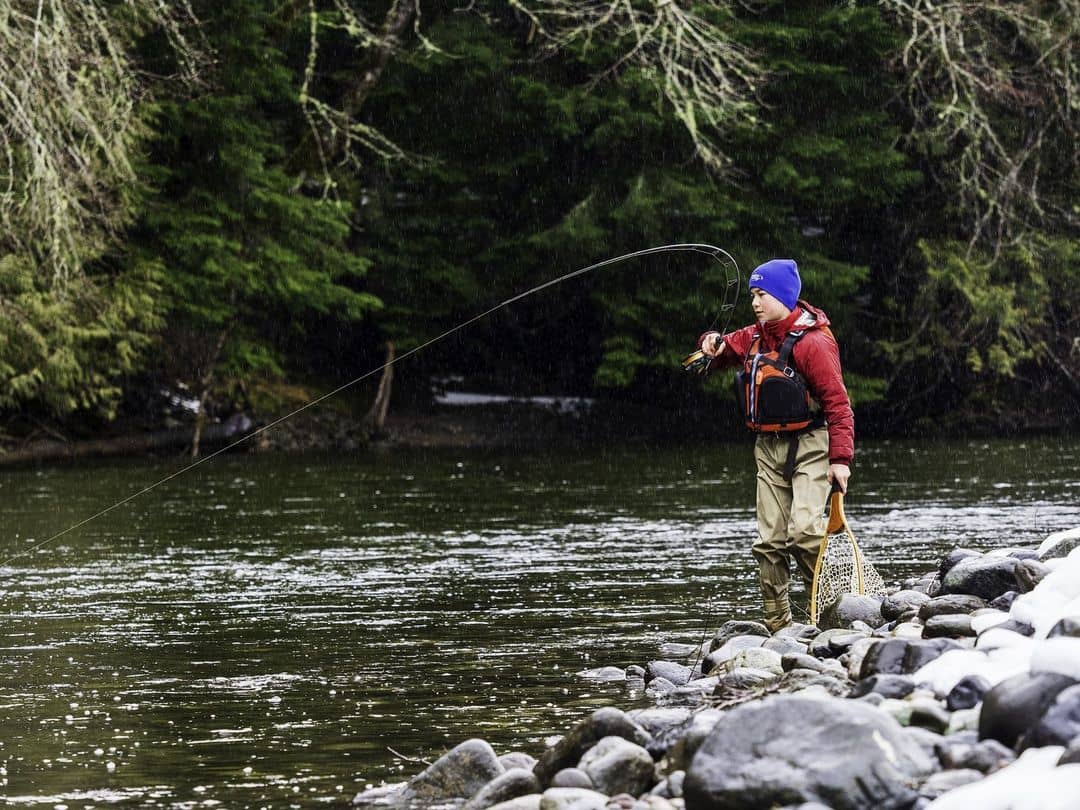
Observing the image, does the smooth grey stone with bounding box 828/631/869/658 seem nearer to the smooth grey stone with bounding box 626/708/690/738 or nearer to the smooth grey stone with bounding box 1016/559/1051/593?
the smooth grey stone with bounding box 1016/559/1051/593

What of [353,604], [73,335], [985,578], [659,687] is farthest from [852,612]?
[73,335]

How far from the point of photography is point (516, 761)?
532 centimetres

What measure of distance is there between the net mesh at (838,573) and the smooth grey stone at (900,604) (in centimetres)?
23

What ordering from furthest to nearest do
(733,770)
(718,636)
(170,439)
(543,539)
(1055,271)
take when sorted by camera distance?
(1055,271) < (170,439) < (543,539) < (718,636) < (733,770)

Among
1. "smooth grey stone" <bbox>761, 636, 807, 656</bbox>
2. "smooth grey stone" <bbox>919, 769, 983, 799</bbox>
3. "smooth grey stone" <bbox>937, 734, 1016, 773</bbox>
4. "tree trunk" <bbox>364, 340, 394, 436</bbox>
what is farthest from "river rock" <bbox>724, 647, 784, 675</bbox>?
"tree trunk" <bbox>364, 340, 394, 436</bbox>

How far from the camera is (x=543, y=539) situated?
1210 centimetres

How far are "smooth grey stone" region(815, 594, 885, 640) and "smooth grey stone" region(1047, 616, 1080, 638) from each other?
2.28 meters

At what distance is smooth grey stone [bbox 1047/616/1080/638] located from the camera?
16.3 ft

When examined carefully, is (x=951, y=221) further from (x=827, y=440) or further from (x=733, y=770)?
(x=733, y=770)

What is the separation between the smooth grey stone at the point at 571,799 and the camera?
4629mm

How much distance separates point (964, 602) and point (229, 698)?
9.15 ft

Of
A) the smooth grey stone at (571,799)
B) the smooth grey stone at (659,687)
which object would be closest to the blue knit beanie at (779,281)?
the smooth grey stone at (659,687)

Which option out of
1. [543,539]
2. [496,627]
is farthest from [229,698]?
[543,539]

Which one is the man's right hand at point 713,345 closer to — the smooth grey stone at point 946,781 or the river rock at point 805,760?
the river rock at point 805,760
